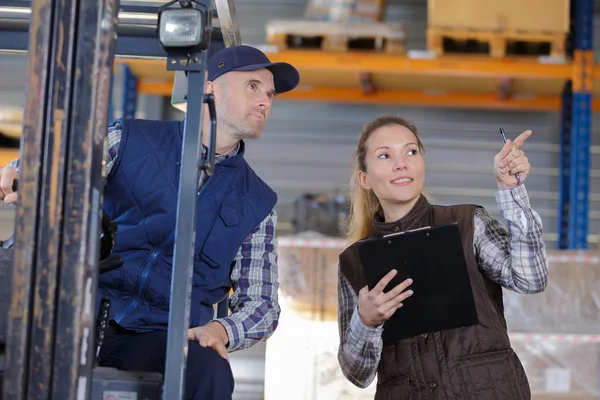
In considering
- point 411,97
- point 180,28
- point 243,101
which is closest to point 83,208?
point 180,28

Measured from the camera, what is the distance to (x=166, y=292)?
280cm

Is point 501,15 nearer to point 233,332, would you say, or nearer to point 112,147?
point 112,147

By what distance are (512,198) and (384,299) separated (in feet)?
1.85

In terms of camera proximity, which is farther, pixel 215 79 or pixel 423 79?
pixel 423 79

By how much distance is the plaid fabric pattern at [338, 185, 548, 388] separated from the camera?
2689mm

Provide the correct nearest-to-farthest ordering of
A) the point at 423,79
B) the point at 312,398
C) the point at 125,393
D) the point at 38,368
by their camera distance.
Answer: the point at 38,368, the point at 125,393, the point at 312,398, the point at 423,79

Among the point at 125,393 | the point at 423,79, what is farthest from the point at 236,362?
the point at 125,393

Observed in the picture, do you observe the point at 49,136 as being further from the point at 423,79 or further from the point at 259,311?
the point at 423,79

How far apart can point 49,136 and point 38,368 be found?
570mm

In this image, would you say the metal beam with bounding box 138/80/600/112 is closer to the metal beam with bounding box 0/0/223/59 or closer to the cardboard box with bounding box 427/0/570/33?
the cardboard box with bounding box 427/0/570/33

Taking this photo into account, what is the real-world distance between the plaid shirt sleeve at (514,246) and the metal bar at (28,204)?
5.04 ft

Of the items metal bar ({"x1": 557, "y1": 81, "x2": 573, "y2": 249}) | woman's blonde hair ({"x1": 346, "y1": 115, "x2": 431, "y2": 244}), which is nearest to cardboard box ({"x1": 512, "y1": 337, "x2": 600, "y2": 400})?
metal bar ({"x1": 557, "y1": 81, "x2": 573, "y2": 249})

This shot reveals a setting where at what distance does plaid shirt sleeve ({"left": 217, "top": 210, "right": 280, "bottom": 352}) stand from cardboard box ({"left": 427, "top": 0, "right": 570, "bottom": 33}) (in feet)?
12.8

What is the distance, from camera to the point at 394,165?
300cm
